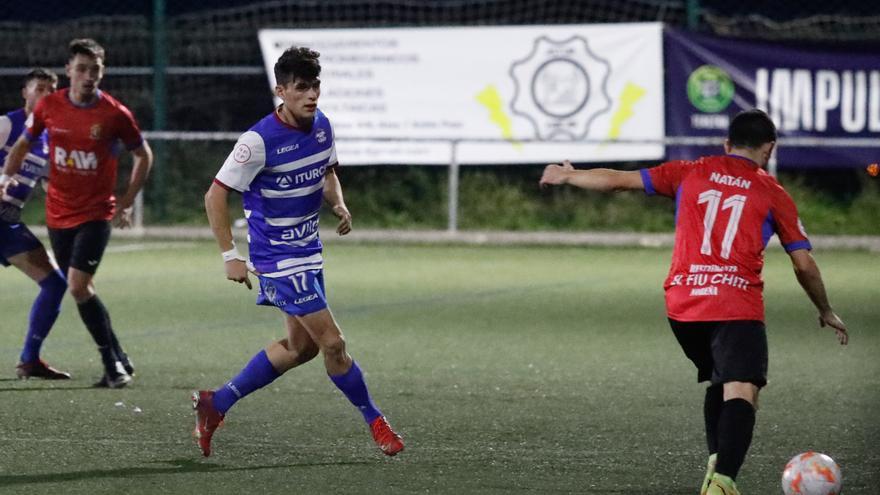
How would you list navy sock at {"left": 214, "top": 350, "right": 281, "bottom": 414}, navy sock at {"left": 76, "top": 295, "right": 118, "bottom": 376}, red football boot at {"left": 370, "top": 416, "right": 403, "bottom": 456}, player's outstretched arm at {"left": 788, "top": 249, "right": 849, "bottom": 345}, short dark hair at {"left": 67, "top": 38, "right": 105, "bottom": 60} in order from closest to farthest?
player's outstretched arm at {"left": 788, "top": 249, "right": 849, "bottom": 345} → red football boot at {"left": 370, "top": 416, "right": 403, "bottom": 456} → navy sock at {"left": 214, "top": 350, "right": 281, "bottom": 414} → short dark hair at {"left": 67, "top": 38, "right": 105, "bottom": 60} → navy sock at {"left": 76, "top": 295, "right": 118, "bottom": 376}

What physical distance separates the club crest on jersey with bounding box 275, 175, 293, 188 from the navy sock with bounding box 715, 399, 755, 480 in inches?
84.4

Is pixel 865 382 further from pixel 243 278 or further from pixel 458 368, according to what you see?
pixel 243 278

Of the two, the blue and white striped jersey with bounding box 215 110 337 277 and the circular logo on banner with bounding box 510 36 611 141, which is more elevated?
the blue and white striped jersey with bounding box 215 110 337 277

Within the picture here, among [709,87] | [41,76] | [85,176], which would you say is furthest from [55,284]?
[709,87]

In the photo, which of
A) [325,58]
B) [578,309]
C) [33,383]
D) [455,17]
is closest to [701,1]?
[455,17]

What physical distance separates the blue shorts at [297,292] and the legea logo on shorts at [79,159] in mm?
2650

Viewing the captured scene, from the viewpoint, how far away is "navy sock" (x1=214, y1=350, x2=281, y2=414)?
705 cm

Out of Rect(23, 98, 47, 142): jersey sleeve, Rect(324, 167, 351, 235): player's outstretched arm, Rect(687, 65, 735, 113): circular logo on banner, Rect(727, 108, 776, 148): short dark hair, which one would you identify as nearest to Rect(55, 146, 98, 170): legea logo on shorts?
Rect(23, 98, 47, 142): jersey sleeve

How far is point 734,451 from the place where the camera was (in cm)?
572

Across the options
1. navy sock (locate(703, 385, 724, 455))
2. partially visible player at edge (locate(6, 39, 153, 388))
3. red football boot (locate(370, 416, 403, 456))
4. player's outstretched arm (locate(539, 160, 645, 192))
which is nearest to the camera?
player's outstretched arm (locate(539, 160, 645, 192))

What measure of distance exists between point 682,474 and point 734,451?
0.90 meters

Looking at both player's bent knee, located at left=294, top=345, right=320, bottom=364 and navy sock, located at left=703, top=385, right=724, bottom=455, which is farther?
player's bent knee, located at left=294, top=345, right=320, bottom=364

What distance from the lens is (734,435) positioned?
5.74 metres

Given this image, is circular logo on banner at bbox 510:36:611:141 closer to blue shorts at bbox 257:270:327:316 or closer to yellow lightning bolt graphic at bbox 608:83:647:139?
yellow lightning bolt graphic at bbox 608:83:647:139
